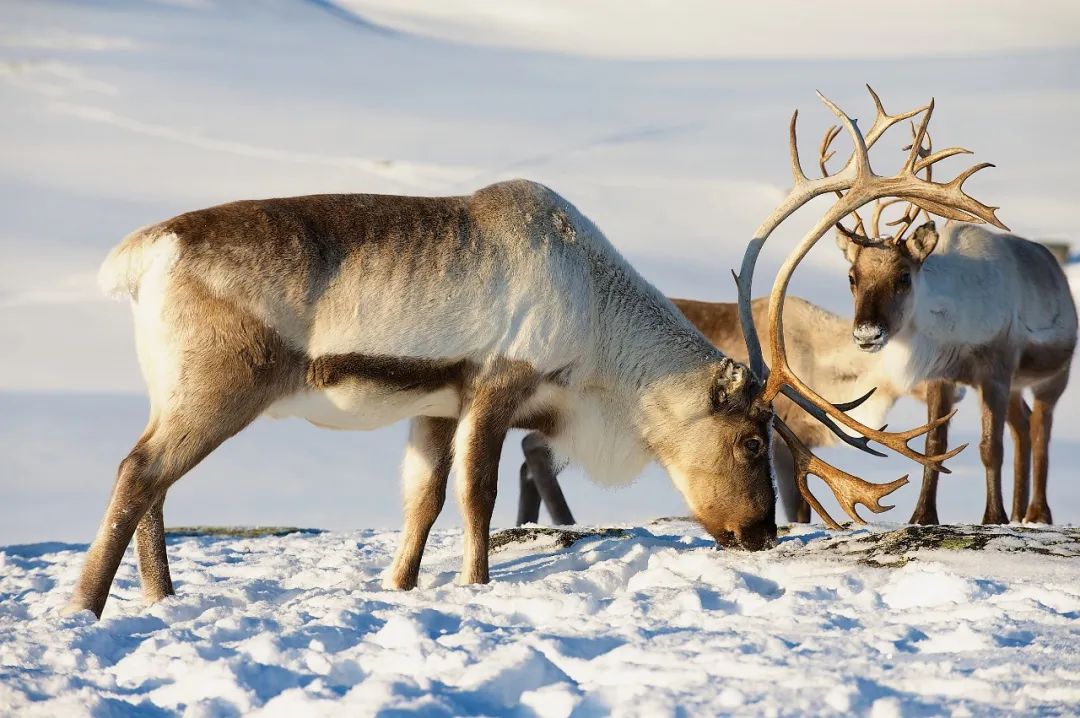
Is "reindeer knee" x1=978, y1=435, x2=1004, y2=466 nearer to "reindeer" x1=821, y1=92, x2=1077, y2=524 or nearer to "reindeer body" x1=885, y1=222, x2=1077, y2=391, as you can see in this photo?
"reindeer" x1=821, y1=92, x2=1077, y2=524

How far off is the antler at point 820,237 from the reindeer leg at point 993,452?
2.70 meters

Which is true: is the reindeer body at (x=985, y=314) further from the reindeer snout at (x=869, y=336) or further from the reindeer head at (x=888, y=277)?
the reindeer snout at (x=869, y=336)

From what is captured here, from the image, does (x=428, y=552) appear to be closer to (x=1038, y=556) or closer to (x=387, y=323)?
(x=387, y=323)

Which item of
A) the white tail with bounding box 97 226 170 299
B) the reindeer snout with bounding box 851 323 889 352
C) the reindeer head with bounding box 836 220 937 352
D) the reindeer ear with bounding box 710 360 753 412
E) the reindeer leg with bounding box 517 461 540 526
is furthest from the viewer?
the reindeer leg with bounding box 517 461 540 526

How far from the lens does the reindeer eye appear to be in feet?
22.9

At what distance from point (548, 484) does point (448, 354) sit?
13.6 feet

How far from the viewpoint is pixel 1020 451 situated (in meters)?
11.0

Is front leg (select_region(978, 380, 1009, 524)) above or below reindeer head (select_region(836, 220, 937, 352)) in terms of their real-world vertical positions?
below

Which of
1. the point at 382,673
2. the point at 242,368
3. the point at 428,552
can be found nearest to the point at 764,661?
the point at 382,673

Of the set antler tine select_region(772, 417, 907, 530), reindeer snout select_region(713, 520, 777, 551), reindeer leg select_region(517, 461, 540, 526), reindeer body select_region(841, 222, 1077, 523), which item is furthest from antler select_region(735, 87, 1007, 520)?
reindeer leg select_region(517, 461, 540, 526)

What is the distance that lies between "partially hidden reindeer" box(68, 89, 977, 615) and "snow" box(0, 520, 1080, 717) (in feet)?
1.57

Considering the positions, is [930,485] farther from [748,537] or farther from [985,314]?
[748,537]

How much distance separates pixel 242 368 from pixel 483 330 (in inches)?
46.1

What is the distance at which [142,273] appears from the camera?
19.6ft
